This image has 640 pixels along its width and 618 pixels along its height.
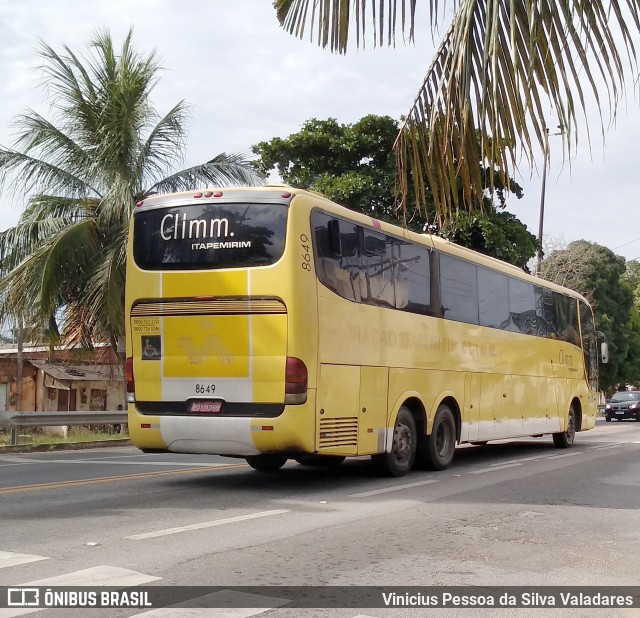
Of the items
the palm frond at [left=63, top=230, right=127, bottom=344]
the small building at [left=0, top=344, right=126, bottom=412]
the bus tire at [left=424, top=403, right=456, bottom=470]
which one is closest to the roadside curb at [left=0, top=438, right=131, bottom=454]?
the palm frond at [left=63, top=230, right=127, bottom=344]

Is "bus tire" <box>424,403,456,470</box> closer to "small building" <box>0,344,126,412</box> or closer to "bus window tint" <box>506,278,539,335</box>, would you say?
"bus window tint" <box>506,278,539,335</box>

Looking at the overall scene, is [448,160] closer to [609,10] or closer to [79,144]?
[609,10]

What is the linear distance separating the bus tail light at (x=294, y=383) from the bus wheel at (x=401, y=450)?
2305mm

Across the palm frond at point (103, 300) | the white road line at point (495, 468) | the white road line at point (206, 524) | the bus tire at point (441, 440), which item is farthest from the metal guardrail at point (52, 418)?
the white road line at point (206, 524)

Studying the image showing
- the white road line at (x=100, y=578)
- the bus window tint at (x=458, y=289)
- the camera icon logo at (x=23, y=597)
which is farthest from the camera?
the bus window tint at (x=458, y=289)

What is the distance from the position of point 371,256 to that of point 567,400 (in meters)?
9.53

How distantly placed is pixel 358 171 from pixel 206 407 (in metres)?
18.2

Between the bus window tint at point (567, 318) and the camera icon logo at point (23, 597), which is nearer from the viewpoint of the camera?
the camera icon logo at point (23, 597)

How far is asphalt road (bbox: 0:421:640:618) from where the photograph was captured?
5.62 m

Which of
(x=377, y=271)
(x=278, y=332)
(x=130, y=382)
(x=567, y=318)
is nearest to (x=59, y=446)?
(x=130, y=382)

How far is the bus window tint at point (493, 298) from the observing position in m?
14.4

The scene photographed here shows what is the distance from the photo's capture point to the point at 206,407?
975 centimetres

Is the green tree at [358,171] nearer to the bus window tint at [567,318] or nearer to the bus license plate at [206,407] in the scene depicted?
the bus window tint at [567,318]

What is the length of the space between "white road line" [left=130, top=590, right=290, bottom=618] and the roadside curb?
1184 cm
